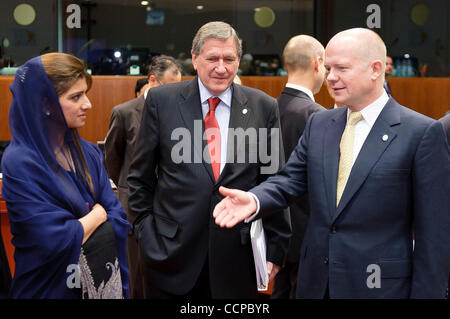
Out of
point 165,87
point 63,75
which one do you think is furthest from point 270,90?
point 63,75

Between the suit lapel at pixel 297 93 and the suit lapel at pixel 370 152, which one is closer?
the suit lapel at pixel 370 152

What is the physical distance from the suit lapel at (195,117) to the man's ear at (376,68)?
726 millimetres

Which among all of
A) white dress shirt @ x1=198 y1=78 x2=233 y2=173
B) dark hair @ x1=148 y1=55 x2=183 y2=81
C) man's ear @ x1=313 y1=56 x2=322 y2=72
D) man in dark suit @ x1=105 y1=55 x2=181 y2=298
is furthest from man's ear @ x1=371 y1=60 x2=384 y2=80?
dark hair @ x1=148 y1=55 x2=183 y2=81

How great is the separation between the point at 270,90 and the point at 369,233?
5016 millimetres

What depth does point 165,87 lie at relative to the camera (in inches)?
98.9

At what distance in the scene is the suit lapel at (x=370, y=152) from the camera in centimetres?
192

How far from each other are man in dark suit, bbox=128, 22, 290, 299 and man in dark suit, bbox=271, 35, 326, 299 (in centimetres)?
74

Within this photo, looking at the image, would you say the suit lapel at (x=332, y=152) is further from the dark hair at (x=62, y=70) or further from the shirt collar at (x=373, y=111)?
the dark hair at (x=62, y=70)

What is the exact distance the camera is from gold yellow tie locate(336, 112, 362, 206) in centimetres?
199

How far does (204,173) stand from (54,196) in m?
0.59

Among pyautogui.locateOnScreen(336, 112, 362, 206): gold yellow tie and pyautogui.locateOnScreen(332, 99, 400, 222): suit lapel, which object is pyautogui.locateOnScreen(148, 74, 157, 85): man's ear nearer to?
pyautogui.locateOnScreen(336, 112, 362, 206): gold yellow tie

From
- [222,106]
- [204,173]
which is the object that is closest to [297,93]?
[222,106]

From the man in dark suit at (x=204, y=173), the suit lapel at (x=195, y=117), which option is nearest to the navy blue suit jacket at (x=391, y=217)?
the man in dark suit at (x=204, y=173)

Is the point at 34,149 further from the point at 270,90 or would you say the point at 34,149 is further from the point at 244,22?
the point at 244,22
